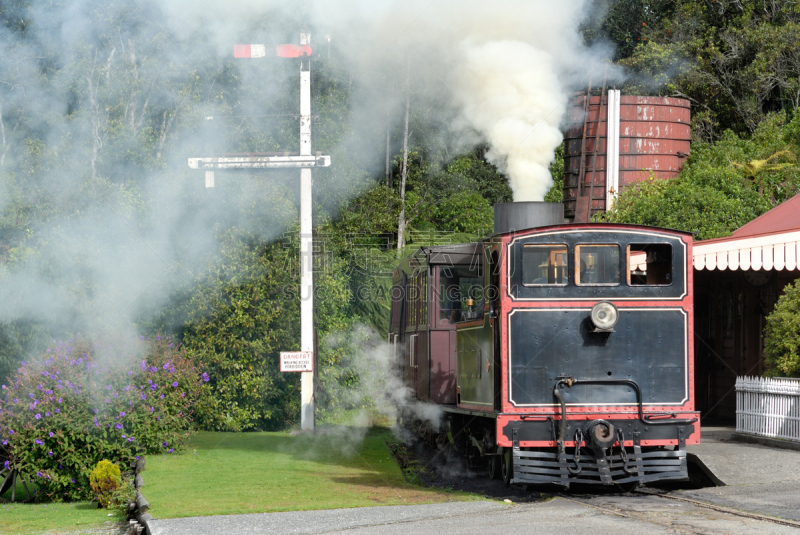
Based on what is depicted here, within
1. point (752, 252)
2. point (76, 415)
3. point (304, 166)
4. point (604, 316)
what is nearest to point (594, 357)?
point (604, 316)

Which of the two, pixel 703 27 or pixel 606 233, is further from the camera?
pixel 703 27

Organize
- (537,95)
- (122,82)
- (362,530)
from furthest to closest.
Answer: (122,82) → (537,95) → (362,530)

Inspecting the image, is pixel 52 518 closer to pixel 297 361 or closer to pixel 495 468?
pixel 495 468

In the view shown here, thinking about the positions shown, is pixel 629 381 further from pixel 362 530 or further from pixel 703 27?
pixel 703 27

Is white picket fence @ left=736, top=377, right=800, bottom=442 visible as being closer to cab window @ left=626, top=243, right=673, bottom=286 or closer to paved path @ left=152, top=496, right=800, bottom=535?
cab window @ left=626, top=243, right=673, bottom=286

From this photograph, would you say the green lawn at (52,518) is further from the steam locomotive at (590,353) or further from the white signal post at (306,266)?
the white signal post at (306,266)

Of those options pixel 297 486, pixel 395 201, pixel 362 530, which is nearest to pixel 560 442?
pixel 362 530

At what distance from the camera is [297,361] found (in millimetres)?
15750

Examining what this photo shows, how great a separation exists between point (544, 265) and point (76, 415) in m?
6.80

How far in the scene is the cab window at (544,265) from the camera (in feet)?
30.6

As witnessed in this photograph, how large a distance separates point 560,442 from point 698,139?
885 inches

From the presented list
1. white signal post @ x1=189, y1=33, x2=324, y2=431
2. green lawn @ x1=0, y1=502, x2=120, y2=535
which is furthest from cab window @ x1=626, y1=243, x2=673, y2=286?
white signal post @ x1=189, y1=33, x2=324, y2=431

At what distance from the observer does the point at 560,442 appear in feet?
29.4

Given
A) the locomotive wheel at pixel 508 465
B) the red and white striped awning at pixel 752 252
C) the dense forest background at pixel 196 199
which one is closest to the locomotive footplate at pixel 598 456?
the locomotive wheel at pixel 508 465
